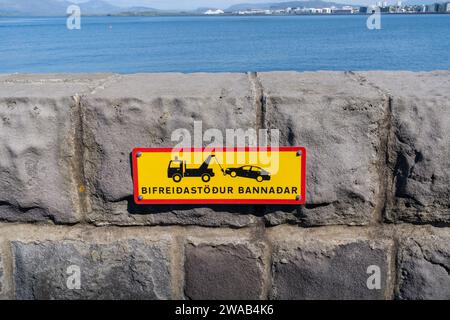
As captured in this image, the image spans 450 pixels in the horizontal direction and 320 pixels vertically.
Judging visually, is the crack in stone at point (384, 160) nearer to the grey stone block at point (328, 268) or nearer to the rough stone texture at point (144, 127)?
the grey stone block at point (328, 268)

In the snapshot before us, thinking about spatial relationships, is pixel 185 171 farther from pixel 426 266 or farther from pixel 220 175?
pixel 426 266

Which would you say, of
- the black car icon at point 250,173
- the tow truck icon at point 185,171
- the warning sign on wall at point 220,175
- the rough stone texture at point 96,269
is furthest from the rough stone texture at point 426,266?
the rough stone texture at point 96,269

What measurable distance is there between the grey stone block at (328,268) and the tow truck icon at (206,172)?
10.1 inches

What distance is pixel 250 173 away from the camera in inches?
67.2

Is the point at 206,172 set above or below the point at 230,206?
above

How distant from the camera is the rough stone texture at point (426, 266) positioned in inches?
69.0

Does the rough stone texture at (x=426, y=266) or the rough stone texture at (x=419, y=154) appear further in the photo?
the rough stone texture at (x=426, y=266)

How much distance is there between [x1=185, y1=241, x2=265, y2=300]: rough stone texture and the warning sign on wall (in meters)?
0.17

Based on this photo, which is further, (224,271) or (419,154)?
(224,271)

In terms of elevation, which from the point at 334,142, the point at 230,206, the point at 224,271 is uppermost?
the point at 334,142

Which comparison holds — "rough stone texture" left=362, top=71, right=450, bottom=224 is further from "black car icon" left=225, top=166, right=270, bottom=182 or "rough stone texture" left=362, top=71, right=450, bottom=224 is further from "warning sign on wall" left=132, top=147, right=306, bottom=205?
"black car icon" left=225, top=166, right=270, bottom=182

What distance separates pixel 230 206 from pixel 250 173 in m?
0.14

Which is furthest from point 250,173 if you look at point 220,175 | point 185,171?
point 185,171

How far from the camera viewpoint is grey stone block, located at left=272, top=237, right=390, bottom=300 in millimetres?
1761
